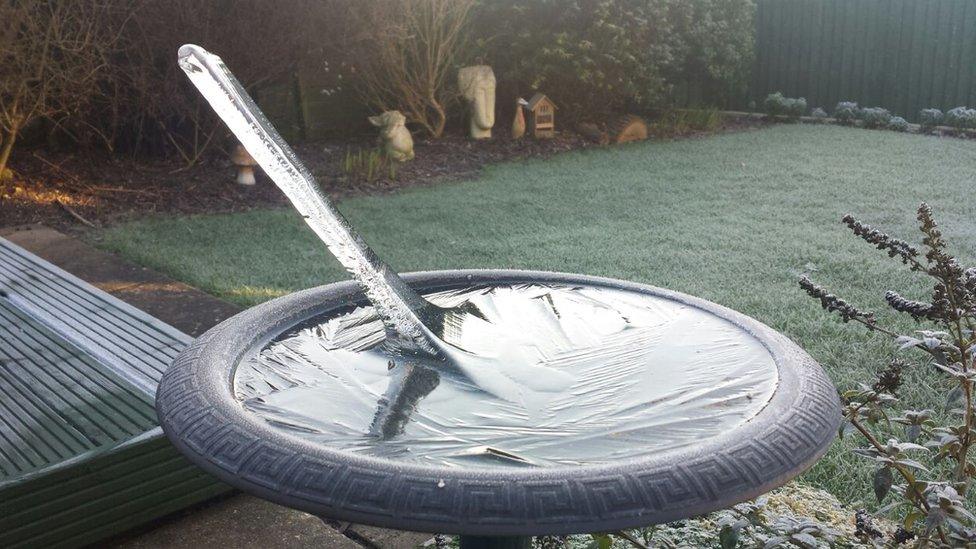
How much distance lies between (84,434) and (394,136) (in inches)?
247

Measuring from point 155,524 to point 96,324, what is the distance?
35.9 inches

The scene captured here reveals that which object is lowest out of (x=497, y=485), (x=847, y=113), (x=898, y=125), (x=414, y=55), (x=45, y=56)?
(x=898, y=125)

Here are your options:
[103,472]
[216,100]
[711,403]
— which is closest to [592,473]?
[711,403]

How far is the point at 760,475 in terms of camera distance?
133 centimetres

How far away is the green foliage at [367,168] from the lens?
7.64 meters

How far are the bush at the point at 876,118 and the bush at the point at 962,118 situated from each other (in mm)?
712

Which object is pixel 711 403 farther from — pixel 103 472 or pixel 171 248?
pixel 171 248

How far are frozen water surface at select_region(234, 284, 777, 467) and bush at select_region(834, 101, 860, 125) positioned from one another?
971cm

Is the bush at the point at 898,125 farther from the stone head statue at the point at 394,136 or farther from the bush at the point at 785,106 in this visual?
the stone head statue at the point at 394,136

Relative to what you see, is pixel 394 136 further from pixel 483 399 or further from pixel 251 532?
pixel 483 399

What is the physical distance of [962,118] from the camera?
388 inches

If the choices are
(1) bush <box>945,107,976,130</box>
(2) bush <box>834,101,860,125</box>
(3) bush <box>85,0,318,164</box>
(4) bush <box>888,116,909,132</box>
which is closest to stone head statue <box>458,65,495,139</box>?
(3) bush <box>85,0,318,164</box>

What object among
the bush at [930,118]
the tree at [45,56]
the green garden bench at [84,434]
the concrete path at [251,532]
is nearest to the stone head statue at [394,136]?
the tree at [45,56]

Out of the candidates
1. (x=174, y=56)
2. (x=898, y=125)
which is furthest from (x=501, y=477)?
(x=898, y=125)
